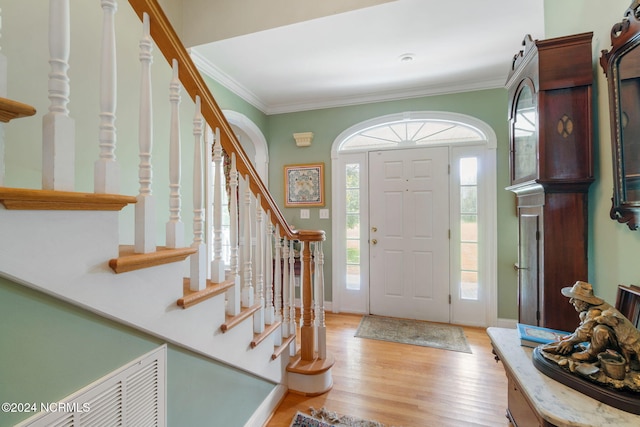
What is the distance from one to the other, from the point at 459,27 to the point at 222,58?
1.96 metres

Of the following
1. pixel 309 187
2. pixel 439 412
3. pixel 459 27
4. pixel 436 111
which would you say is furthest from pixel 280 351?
pixel 436 111

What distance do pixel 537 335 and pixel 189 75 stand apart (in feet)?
6.11

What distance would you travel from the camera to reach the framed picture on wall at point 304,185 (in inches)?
139

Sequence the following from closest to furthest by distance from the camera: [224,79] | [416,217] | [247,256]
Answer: [247,256]
[224,79]
[416,217]

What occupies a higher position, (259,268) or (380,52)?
(380,52)

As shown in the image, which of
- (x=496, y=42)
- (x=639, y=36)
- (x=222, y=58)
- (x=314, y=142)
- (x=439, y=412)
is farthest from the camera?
(x=314, y=142)

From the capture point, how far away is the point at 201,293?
1.10 meters

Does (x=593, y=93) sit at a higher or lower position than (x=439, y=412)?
higher

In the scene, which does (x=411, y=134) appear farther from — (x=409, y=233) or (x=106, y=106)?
(x=106, y=106)

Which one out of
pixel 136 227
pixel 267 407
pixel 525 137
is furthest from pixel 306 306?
pixel 525 137

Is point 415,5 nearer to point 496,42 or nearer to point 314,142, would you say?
point 496,42

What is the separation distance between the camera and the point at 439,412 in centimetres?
175

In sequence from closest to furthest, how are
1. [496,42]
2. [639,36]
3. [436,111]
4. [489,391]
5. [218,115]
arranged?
[639,36] → [218,115] → [489,391] → [496,42] → [436,111]

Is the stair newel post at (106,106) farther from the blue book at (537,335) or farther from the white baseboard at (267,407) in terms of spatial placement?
the blue book at (537,335)
